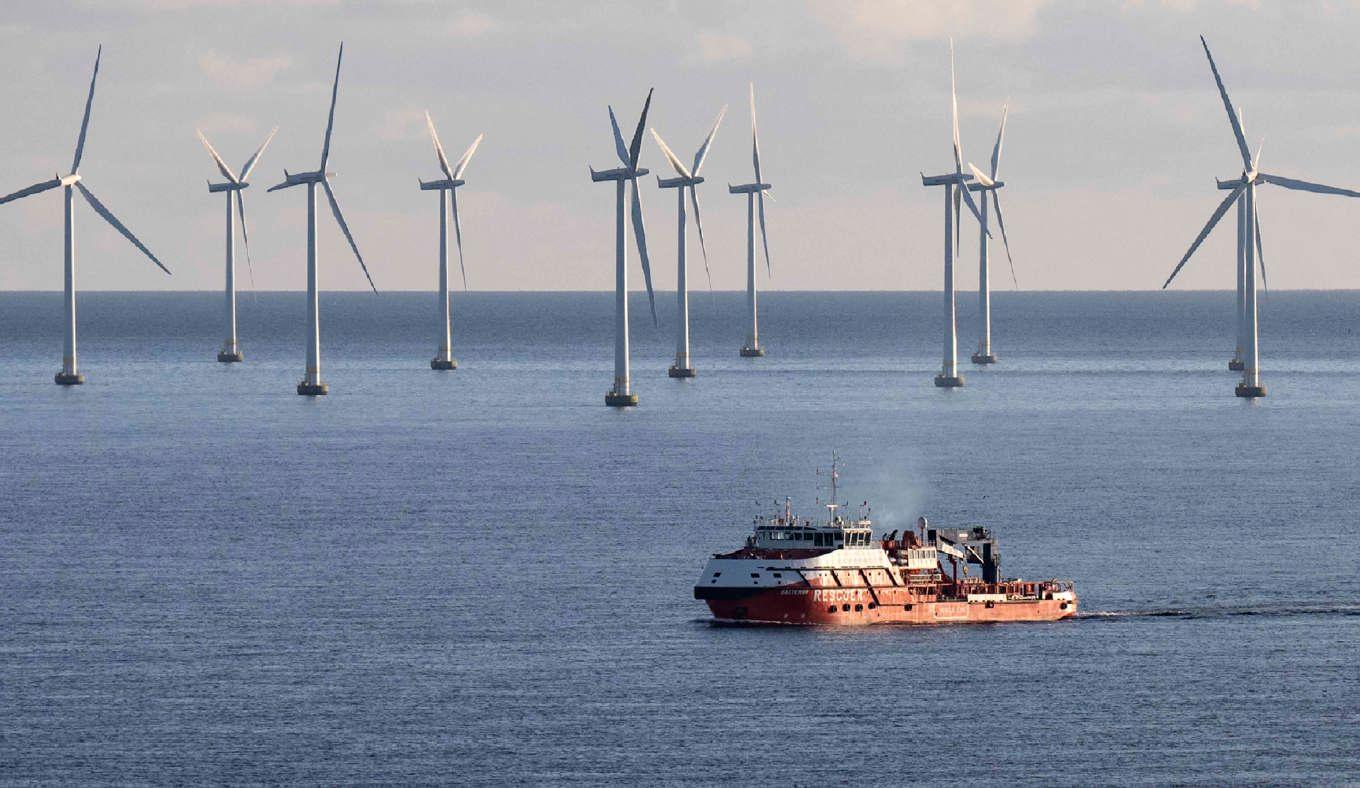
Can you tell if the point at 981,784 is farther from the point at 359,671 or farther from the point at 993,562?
the point at 993,562

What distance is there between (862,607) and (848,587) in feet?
4.61

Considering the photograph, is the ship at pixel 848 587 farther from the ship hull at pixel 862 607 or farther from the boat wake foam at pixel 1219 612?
the boat wake foam at pixel 1219 612

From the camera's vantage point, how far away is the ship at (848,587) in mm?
125625

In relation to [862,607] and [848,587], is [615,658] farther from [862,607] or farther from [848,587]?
[862,607]

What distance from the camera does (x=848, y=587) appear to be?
127 meters

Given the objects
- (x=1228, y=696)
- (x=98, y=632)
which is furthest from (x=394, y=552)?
(x=1228, y=696)

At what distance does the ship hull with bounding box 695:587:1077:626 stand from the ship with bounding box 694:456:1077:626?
0.05 m

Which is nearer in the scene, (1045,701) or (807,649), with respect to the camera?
(1045,701)

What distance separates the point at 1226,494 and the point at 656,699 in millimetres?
92224

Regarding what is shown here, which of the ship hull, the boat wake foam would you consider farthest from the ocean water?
the ship hull

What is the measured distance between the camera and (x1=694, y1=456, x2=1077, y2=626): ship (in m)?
126

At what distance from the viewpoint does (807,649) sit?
118375mm

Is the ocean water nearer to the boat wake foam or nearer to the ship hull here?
the boat wake foam

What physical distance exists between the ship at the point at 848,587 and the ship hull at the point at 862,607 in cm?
5
